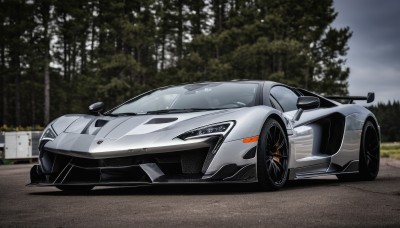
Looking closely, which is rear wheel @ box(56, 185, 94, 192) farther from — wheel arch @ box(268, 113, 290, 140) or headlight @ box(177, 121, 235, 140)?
wheel arch @ box(268, 113, 290, 140)

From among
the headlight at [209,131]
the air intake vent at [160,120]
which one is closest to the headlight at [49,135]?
the air intake vent at [160,120]

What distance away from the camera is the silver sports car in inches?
200

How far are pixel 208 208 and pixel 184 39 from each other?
161 feet

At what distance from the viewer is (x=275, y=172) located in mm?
5520

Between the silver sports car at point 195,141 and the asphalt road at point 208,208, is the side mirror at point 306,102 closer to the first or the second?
the silver sports car at point 195,141

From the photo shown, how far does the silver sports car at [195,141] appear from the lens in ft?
16.6

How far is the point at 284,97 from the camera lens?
21.4 feet

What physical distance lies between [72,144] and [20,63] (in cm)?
4942

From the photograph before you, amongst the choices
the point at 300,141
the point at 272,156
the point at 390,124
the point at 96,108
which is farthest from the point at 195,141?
the point at 390,124

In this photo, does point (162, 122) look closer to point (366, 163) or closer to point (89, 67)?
point (366, 163)

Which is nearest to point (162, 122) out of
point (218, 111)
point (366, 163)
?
point (218, 111)

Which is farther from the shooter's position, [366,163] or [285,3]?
[285,3]

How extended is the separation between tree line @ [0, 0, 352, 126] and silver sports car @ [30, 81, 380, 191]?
33.7 m

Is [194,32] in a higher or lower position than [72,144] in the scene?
higher
